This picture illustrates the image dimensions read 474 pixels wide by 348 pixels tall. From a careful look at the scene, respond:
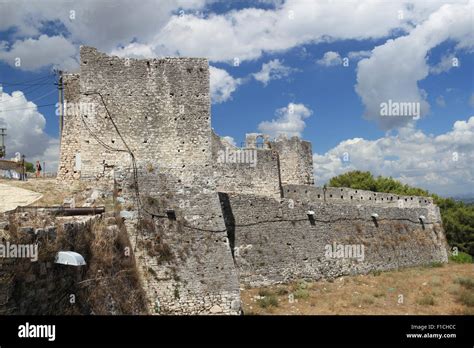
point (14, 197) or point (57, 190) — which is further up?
point (57, 190)

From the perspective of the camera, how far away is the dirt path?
1373cm

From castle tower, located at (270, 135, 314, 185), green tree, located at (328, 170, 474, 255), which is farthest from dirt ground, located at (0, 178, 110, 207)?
green tree, located at (328, 170, 474, 255)

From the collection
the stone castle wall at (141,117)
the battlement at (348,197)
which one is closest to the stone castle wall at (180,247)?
the stone castle wall at (141,117)

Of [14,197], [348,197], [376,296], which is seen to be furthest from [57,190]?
[348,197]

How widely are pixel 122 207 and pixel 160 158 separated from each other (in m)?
2.42

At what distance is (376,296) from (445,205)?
3603 cm

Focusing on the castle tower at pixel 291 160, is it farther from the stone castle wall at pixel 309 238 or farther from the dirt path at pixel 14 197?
the dirt path at pixel 14 197

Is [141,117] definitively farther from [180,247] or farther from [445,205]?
[445,205]

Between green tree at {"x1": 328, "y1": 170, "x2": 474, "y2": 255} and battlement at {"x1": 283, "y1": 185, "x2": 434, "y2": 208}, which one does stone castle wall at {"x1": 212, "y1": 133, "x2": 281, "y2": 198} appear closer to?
battlement at {"x1": 283, "y1": 185, "x2": 434, "y2": 208}

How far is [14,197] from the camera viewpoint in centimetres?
1494

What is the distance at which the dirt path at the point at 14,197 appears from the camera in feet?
45.0

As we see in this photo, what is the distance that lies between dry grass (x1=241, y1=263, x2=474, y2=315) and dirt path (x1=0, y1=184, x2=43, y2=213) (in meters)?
8.53

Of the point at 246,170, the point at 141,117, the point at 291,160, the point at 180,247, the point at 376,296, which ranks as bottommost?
the point at 376,296
